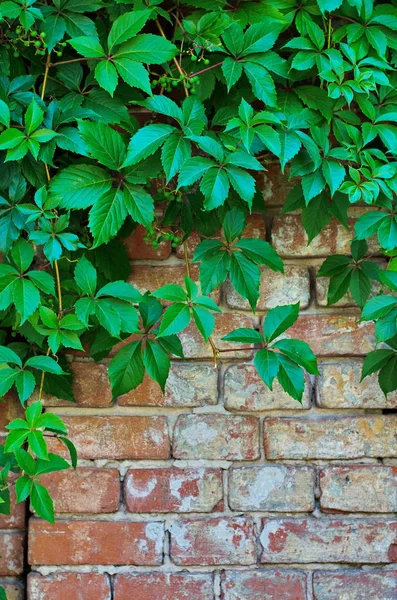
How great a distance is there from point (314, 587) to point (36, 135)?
0.87 m

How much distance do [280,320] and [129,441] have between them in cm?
37

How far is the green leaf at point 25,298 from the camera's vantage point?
1105 mm

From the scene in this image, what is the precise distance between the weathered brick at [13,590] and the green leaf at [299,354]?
0.64 m

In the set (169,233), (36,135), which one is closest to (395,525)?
(169,233)

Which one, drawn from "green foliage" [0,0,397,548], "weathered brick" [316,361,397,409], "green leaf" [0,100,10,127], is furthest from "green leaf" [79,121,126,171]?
"weathered brick" [316,361,397,409]

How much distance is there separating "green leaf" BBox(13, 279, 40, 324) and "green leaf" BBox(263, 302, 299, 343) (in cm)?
35

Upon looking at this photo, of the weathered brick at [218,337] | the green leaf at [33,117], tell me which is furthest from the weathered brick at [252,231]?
the green leaf at [33,117]

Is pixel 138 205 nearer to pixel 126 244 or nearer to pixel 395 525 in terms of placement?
pixel 126 244

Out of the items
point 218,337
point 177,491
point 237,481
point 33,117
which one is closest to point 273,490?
point 237,481

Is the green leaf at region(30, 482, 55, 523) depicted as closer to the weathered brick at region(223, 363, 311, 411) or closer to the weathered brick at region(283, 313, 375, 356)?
the weathered brick at region(223, 363, 311, 411)

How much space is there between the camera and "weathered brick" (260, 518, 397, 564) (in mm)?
1284

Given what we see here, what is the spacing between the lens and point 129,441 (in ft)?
4.27

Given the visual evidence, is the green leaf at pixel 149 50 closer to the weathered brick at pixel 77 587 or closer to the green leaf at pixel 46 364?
the green leaf at pixel 46 364

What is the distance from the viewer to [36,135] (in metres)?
1.12
